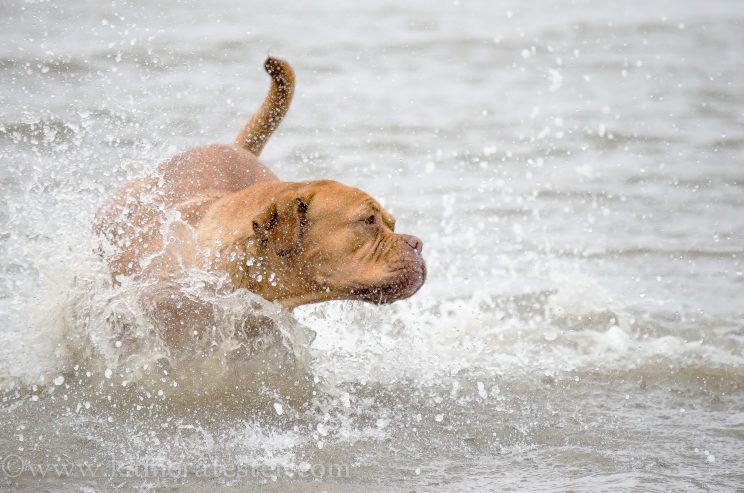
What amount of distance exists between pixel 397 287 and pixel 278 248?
19.2 inches

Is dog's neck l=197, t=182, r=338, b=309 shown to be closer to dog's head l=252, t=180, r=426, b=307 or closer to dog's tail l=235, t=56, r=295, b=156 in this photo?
dog's head l=252, t=180, r=426, b=307

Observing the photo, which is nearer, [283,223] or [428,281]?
[283,223]

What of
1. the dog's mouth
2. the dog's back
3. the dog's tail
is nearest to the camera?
the dog's mouth

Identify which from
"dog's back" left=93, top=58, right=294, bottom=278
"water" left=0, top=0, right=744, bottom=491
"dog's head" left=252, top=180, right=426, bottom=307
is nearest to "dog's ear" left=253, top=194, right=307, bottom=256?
"dog's head" left=252, top=180, right=426, bottom=307

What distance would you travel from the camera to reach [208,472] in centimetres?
397

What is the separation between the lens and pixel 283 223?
4086 mm

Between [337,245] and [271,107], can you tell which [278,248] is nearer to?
[337,245]

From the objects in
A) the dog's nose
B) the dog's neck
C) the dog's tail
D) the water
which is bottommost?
the water

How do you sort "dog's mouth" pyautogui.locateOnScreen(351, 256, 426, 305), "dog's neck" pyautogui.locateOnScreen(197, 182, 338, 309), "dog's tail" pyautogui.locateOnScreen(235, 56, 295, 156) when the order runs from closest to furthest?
"dog's mouth" pyautogui.locateOnScreen(351, 256, 426, 305) → "dog's neck" pyautogui.locateOnScreen(197, 182, 338, 309) → "dog's tail" pyautogui.locateOnScreen(235, 56, 295, 156)

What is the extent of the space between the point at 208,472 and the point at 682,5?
42.2ft

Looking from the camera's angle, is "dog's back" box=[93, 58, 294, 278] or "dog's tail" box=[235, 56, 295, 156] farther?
"dog's tail" box=[235, 56, 295, 156]

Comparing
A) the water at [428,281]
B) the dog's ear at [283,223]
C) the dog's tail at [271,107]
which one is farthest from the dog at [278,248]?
the dog's tail at [271,107]

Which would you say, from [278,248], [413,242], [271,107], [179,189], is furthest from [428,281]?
[278,248]

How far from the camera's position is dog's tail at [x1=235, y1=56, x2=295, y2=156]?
514 centimetres
